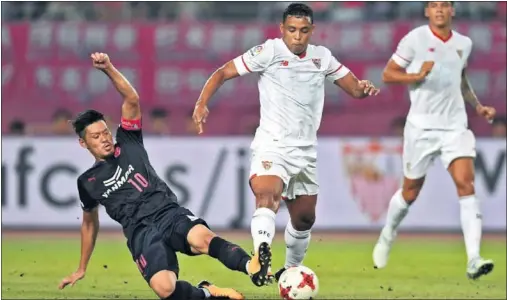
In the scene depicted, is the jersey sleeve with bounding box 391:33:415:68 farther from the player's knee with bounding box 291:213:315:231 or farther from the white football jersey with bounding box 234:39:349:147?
the player's knee with bounding box 291:213:315:231

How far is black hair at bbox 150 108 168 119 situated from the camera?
56.9ft

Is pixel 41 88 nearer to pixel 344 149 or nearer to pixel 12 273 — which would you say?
pixel 344 149

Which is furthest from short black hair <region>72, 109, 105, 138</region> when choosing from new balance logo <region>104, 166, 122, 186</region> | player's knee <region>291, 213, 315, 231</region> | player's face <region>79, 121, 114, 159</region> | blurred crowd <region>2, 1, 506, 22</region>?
blurred crowd <region>2, 1, 506, 22</region>

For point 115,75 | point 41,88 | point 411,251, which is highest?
point 115,75

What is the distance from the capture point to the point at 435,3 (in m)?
10.1

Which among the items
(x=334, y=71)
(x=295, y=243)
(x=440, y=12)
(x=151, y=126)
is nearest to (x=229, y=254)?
(x=295, y=243)

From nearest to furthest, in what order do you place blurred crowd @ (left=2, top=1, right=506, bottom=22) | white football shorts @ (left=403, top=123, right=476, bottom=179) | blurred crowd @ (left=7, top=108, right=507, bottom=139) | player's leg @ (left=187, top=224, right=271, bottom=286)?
player's leg @ (left=187, top=224, right=271, bottom=286)
white football shorts @ (left=403, top=123, right=476, bottom=179)
blurred crowd @ (left=7, top=108, right=507, bottom=139)
blurred crowd @ (left=2, top=1, right=506, bottom=22)

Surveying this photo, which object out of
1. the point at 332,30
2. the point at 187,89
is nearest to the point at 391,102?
the point at 332,30

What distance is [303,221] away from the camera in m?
9.51

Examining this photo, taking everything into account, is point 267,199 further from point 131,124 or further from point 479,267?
point 479,267

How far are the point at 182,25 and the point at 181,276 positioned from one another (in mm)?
6533

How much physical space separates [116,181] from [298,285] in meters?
1.49

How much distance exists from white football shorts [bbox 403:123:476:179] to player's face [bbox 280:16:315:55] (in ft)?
6.66

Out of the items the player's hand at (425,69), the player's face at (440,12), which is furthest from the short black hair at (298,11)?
the player's face at (440,12)
